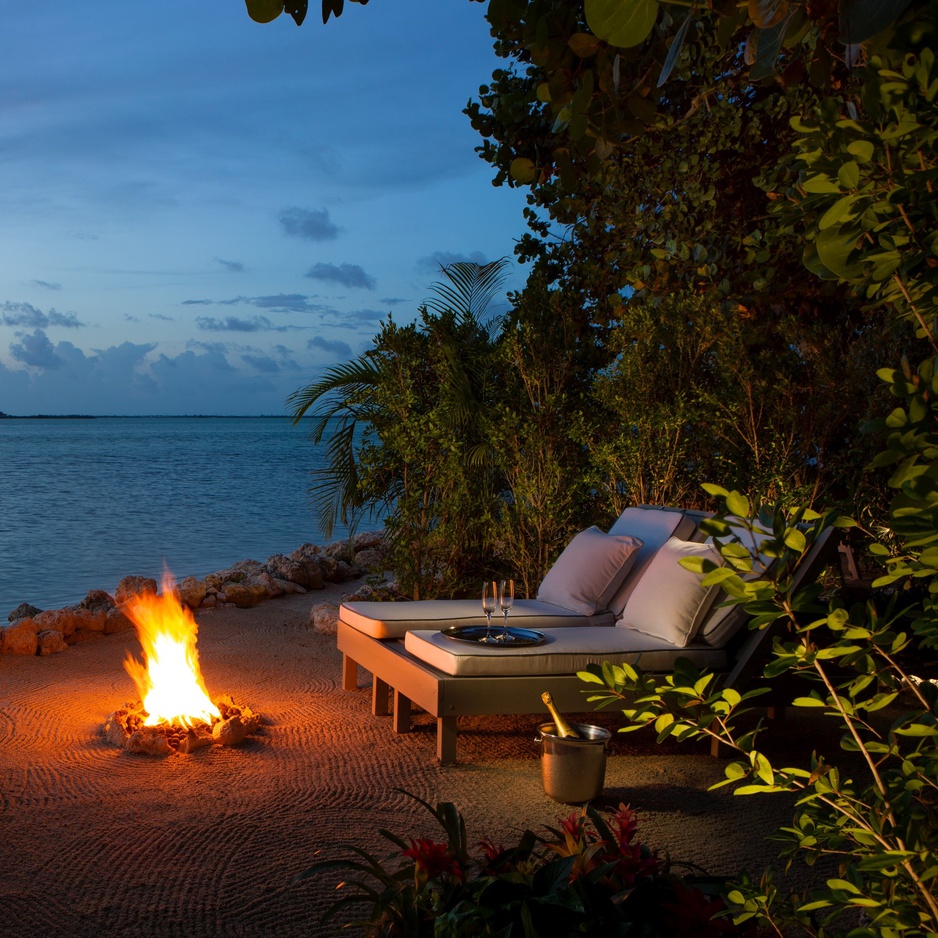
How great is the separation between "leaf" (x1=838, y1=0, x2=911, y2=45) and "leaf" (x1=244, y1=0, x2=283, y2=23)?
536 mm

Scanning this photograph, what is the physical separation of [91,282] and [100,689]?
1643 cm

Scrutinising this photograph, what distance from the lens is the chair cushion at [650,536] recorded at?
5172 millimetres

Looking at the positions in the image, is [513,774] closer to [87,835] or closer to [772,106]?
[87,835]

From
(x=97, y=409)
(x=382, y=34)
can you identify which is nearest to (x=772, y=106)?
(x=382, y=34)

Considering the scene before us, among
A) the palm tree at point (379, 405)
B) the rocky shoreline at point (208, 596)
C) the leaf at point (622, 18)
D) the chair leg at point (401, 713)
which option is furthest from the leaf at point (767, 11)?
the palm tree at point (379, 405)

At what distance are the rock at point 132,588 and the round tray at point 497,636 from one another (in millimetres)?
3758

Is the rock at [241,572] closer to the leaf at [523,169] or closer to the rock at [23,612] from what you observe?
the rock at [23,612]

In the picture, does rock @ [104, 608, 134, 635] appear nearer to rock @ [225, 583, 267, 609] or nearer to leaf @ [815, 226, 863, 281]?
rock @ [225, 583, 267, 609]

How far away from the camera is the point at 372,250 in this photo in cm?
1909

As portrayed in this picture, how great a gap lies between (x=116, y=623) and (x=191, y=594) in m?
0.86

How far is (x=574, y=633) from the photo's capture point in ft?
15.1

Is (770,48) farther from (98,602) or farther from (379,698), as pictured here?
(98,602)

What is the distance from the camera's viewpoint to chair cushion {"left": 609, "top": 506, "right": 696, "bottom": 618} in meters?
5.17

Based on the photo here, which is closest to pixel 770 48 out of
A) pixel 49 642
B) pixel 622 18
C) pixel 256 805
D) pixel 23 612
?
pixel 622 18
